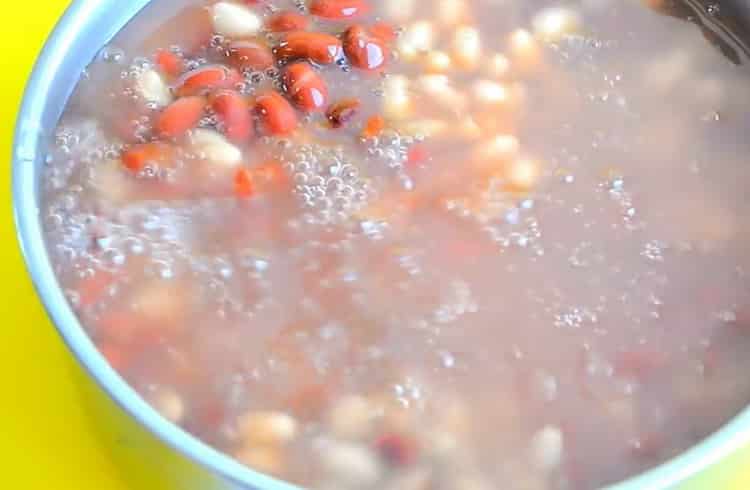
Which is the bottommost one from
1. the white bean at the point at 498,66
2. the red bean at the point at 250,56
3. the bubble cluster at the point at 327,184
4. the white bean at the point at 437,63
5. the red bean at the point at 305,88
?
the bubble cluster at the point at 327,184

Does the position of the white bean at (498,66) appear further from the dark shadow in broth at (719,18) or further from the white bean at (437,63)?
the dark shadow in broth at (719,18)

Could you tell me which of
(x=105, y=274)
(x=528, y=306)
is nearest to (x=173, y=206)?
(x=105, y=274)

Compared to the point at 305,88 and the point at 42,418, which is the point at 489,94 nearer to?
the point at 305,88

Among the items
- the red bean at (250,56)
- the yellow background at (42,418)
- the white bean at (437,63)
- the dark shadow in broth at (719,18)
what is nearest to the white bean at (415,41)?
the white bean at (437,63)

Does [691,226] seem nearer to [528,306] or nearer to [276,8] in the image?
[528,306]

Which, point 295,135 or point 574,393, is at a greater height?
point 295,135
